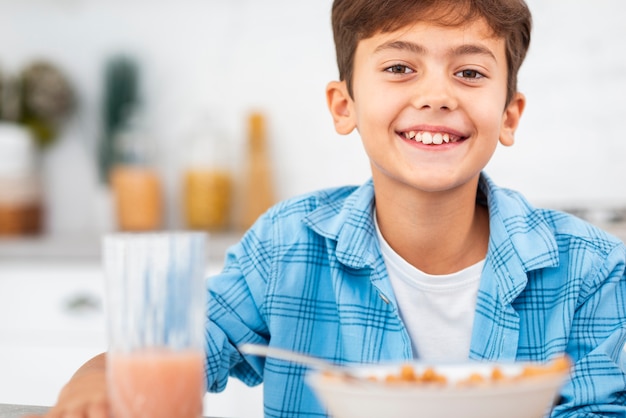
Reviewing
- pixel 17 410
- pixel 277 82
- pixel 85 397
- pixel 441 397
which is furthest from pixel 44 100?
pixel 441 397

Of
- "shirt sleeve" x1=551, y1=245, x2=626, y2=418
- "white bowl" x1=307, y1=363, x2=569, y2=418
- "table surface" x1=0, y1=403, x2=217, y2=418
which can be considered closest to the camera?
"white bowl" x1=307, y1=363, x2=569, y2=418

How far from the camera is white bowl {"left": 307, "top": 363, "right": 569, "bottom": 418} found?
0.61 meters

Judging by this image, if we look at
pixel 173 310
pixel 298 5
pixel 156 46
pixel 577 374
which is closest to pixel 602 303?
pixel 577 374

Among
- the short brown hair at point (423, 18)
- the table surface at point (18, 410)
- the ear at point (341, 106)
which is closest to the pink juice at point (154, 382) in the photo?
the table surface at point (18, 410)

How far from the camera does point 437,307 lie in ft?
4.05

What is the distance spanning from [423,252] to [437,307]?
0.11m

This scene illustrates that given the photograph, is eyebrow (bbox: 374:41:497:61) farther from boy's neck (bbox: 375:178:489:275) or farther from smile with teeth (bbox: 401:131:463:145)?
boy's neck (bbox: 375:178:489:275)

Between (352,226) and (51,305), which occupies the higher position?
(352,226)

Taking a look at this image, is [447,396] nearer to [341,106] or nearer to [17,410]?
[17,410]

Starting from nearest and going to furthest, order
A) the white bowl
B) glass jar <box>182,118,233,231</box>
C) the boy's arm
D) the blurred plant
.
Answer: the white bowl, the boy's arm, glass jar <box>182,118,233,231</box>, the blurred plant

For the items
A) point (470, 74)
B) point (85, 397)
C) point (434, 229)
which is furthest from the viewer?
point (434, 229)

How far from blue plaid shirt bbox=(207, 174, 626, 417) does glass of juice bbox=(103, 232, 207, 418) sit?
432 millimetres

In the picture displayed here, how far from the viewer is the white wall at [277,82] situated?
248 cm

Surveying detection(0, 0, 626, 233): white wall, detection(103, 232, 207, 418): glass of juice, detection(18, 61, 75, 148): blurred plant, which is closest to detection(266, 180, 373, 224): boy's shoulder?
detection(103, 232, 207, 418): glass of juice
